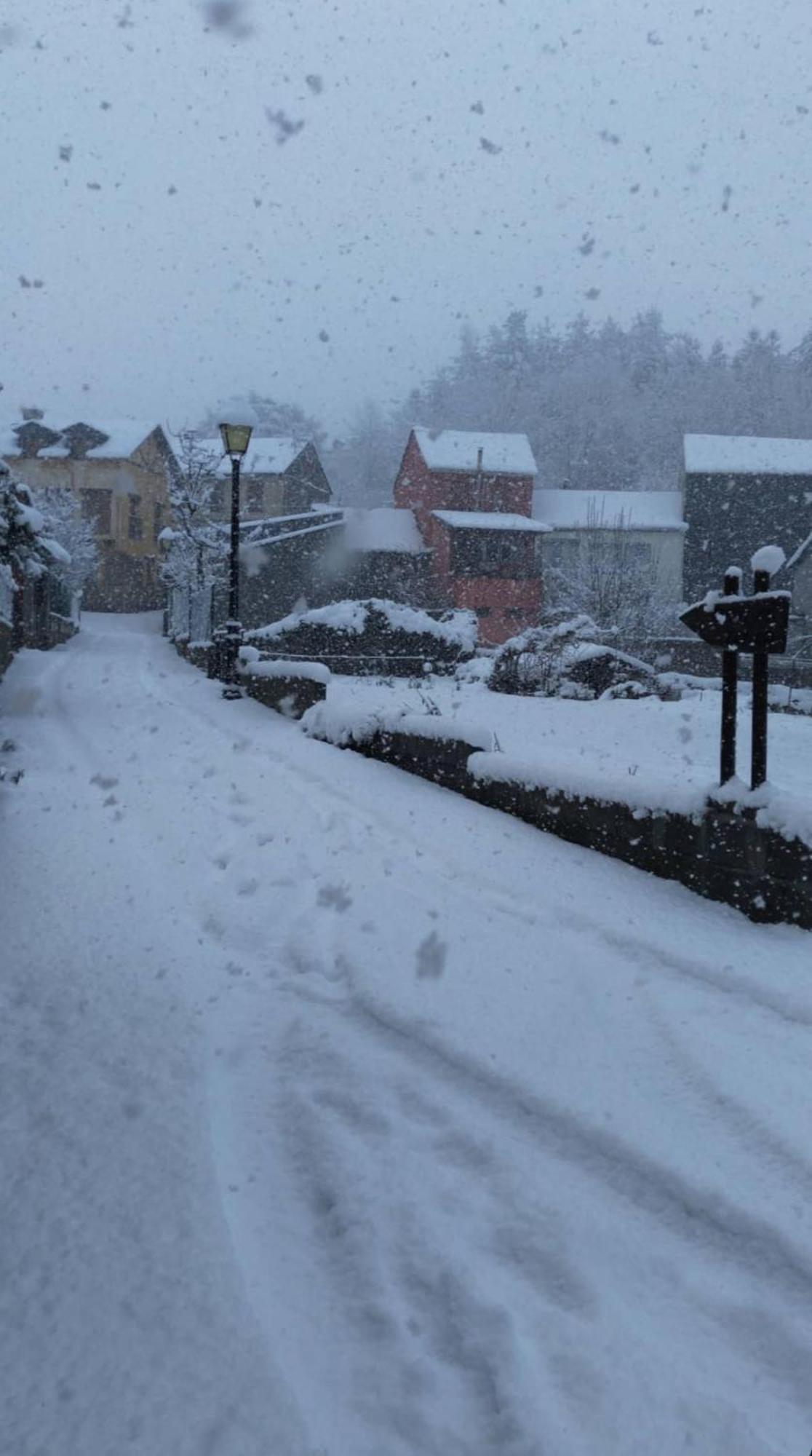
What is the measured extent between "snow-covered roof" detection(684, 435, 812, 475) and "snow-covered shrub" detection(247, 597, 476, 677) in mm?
20199

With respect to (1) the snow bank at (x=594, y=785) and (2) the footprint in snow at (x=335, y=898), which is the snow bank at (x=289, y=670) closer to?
(1) the snow bank at (x=594, y=785)

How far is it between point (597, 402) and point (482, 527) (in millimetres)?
23160

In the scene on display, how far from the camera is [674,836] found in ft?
17.5

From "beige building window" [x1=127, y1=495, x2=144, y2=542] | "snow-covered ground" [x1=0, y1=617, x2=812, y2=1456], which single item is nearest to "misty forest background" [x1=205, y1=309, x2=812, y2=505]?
"beige building window" [x1=127, y1=495, x2=144, y2=542]

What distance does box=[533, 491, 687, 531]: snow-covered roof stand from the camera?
4228 centimetres

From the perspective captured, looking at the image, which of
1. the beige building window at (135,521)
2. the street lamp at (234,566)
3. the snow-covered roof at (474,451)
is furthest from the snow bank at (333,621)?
the beige building window at (135,521)

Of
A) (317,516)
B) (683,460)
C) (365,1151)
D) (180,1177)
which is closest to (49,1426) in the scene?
(180,1177)

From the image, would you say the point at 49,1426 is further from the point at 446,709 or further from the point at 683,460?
the point at 683,460

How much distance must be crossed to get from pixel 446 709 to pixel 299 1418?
38.5 ft

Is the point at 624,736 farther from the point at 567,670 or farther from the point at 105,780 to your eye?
the point at 567,670

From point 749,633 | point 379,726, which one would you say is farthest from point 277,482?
point 749,633

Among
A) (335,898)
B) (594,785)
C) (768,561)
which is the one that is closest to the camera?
(768,561)

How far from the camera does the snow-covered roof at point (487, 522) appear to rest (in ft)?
131

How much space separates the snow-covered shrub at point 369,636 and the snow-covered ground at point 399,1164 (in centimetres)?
2188
